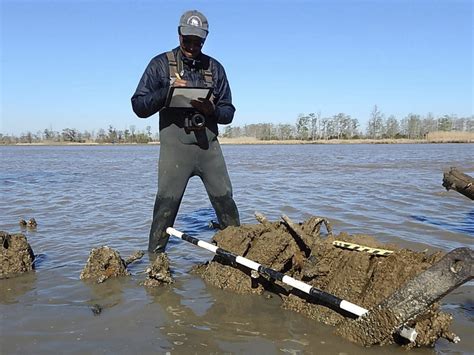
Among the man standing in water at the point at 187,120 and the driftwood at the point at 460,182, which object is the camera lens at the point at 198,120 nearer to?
the man standing in water at the point at 187,120

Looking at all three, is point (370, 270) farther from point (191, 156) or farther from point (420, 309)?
point (191, 156)

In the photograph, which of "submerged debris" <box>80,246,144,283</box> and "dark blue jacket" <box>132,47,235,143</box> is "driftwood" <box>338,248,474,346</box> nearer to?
"submerged debris" <box>80,246,144,283</box>

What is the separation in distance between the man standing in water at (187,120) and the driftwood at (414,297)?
2493 mm

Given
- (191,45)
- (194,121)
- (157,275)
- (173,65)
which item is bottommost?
(157,275)

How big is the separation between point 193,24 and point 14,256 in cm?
316

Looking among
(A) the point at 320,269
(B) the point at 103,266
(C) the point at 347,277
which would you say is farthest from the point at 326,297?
(B) the point at 103,266

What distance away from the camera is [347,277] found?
3.59 metres

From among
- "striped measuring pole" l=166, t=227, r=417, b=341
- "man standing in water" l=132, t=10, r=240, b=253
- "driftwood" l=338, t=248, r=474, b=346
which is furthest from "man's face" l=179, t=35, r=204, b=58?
"driftwood" l=338, t=248, r=474, b=346

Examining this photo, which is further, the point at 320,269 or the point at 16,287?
the point at 16,287

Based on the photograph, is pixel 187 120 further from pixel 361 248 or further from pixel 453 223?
pixel 453 223

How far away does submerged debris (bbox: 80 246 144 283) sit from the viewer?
183 inches

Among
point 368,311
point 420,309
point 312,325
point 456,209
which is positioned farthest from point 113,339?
point 456,209

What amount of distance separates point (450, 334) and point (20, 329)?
3.15 meters

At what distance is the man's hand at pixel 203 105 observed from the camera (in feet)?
15.9
